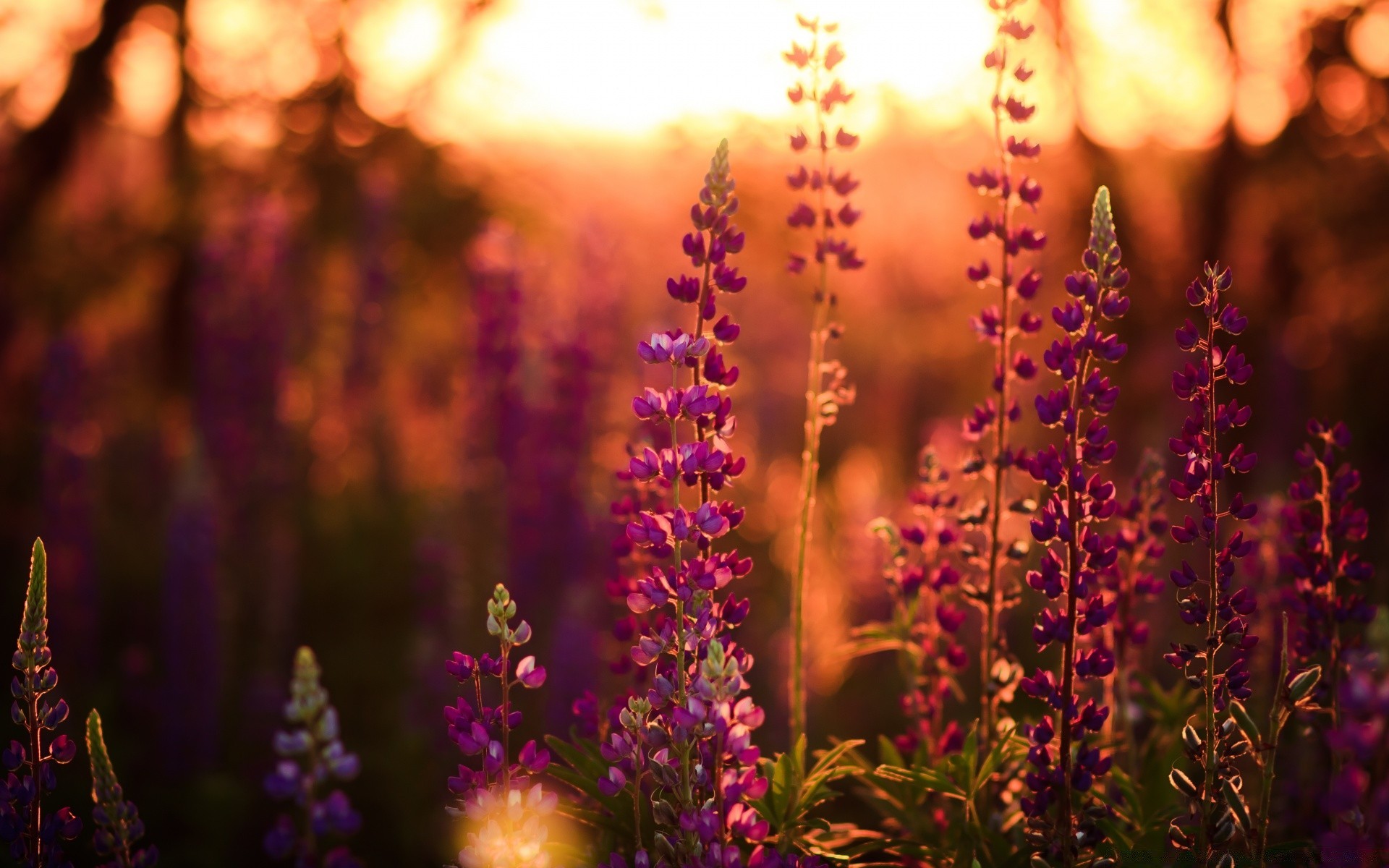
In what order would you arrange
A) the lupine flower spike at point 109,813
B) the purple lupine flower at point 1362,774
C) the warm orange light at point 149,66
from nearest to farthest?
1. the purple lupine flower at point 1362,774
2. the lupine flower spike at point 109,813
3. the warm orange light at point 149,66

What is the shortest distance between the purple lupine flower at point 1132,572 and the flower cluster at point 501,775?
147 centimetres

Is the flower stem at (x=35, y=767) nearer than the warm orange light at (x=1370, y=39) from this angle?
Yes

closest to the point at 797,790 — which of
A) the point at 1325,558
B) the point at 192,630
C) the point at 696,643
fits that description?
the point at 696,643

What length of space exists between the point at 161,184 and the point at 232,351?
200 inches

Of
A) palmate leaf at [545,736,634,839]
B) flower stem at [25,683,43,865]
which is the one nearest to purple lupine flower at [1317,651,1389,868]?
palmate leaf at [545,736,634,839]

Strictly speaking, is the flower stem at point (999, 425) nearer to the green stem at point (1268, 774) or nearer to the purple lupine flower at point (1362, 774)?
the green stem at point (1268, 774)

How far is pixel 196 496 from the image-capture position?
481cm

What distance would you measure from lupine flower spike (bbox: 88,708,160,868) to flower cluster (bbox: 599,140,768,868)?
91cm

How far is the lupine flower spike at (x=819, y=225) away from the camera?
7.80 ft

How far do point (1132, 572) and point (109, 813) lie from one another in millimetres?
2377

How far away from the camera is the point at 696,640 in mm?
1854

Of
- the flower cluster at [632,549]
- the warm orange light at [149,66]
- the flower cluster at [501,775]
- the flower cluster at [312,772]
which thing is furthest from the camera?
the warm orange light at [149,66]

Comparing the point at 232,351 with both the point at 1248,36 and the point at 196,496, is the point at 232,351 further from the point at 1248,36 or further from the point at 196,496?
the point at 1248,36

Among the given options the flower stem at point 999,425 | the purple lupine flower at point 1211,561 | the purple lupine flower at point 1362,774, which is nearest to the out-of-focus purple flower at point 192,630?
the flower stem at point 999,425
